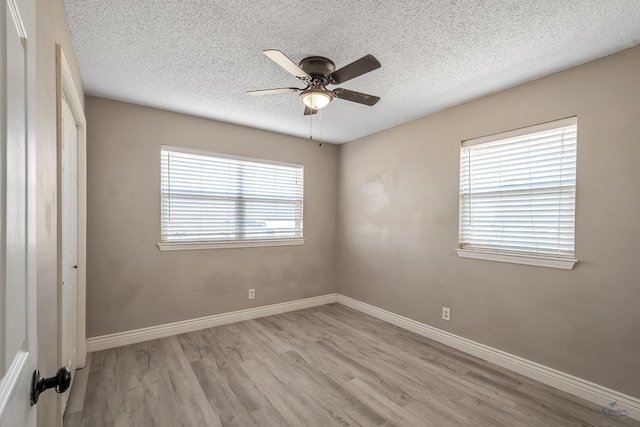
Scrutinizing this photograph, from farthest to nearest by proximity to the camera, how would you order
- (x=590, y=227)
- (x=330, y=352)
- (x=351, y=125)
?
(x=351, y=125)
(x=330, y=352)
(x=590, y=227)

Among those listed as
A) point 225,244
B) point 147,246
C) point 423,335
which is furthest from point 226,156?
point 423,335

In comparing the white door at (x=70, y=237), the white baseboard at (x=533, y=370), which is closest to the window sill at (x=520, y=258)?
the white baseboard at (x=533, y=370)

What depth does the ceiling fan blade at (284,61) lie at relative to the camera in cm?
167

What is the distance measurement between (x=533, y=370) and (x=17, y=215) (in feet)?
10.9

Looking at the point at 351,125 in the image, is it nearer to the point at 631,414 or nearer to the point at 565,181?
the point at 565,181

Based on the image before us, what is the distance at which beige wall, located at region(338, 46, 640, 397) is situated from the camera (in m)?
2.09

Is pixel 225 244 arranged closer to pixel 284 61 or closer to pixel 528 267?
pixel 284 61

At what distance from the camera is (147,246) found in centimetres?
320

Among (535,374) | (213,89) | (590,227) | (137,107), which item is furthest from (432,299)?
(137,107)

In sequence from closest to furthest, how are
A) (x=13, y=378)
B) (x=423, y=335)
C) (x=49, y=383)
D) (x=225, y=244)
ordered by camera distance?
(x=13, y=378) → (x=49, y=383) → (x=423, y=335) → (x=225, y=244)

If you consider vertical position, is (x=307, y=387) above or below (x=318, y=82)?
below

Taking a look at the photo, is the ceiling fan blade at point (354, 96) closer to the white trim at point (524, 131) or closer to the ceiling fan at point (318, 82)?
the ceiling fan at point (318, 82)

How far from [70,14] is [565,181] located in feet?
11.9

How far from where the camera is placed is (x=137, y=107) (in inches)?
123
